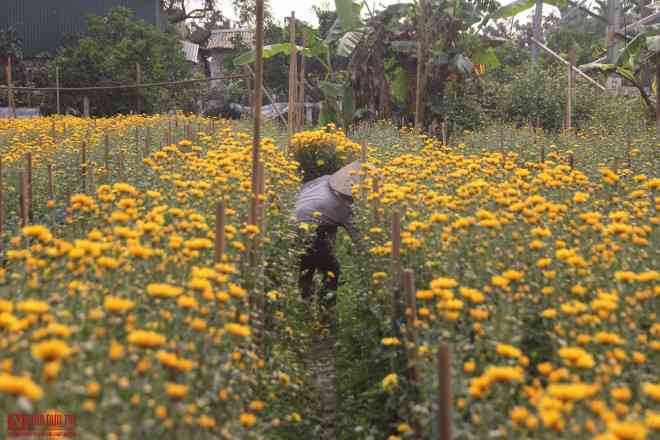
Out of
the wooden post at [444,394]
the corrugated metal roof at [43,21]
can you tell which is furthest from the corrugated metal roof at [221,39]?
the wooden post at [444,394]

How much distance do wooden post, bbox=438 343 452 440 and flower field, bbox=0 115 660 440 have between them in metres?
0.10

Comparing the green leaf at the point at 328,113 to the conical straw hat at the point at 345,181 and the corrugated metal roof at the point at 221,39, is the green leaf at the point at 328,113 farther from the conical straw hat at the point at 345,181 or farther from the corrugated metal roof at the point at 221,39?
the corrugated metal roof at the point at 221,39

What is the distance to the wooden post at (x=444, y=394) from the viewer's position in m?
2.74

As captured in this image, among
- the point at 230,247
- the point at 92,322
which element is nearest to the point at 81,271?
the point at 92,322

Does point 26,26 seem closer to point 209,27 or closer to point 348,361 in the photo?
point 209,27

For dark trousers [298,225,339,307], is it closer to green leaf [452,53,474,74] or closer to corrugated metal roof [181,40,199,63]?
green leaf [452,53,474,74]

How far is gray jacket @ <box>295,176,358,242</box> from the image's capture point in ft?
23.4

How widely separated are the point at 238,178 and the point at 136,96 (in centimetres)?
1747

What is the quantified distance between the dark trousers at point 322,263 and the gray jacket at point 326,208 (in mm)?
161

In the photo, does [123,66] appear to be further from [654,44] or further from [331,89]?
[654,44]

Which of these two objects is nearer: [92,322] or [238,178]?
[92,322]

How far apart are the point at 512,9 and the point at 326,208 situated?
11.3 m

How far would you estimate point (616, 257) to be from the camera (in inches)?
158

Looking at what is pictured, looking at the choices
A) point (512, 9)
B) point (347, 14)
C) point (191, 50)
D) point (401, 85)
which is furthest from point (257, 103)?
point (191, 50)
